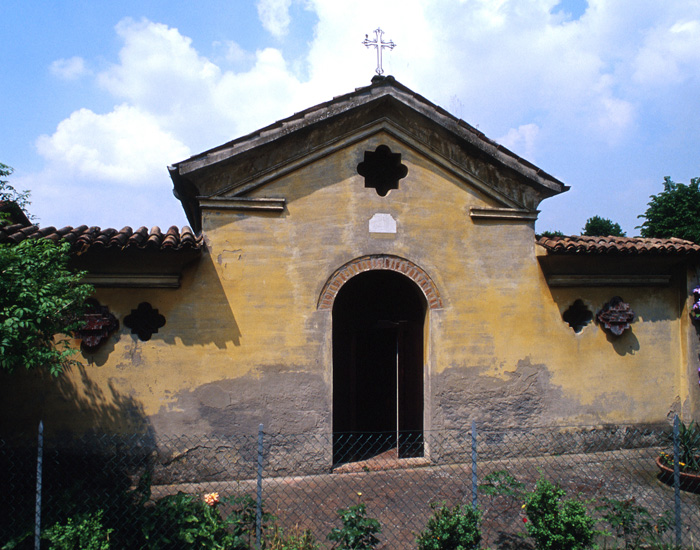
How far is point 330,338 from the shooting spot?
23.1ft

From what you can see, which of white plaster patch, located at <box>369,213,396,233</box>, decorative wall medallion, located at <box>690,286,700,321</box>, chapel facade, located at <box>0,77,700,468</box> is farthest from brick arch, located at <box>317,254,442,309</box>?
decorative wall medallion, located at <box>690,286,700,321</box>

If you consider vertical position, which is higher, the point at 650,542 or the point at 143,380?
the point at 143,380

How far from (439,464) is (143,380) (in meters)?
4.36

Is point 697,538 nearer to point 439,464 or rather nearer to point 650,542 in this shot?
point 650,542

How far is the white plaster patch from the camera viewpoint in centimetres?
729

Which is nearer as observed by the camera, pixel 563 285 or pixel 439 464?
pixel 439 464

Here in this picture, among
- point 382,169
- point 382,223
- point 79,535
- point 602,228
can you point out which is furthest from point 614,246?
point 602,228

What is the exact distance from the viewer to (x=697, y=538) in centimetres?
532

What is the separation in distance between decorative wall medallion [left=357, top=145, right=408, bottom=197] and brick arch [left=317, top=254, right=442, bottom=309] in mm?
1028

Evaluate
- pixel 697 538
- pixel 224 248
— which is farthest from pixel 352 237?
pixel 697 538

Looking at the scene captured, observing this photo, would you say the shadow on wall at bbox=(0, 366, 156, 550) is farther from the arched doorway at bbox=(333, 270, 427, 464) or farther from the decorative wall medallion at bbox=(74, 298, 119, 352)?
the arched doorway at bbox=(333, 270, 427, 464)

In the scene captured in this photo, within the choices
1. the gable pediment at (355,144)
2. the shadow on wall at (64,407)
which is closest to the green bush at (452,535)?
the shadow on wall at (64,407)

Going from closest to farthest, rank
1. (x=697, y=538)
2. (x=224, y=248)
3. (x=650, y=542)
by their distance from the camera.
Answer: (x=650, y=542), (x=697, y=538), (x=224, y=248)

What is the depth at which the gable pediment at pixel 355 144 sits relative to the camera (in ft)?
22.7
